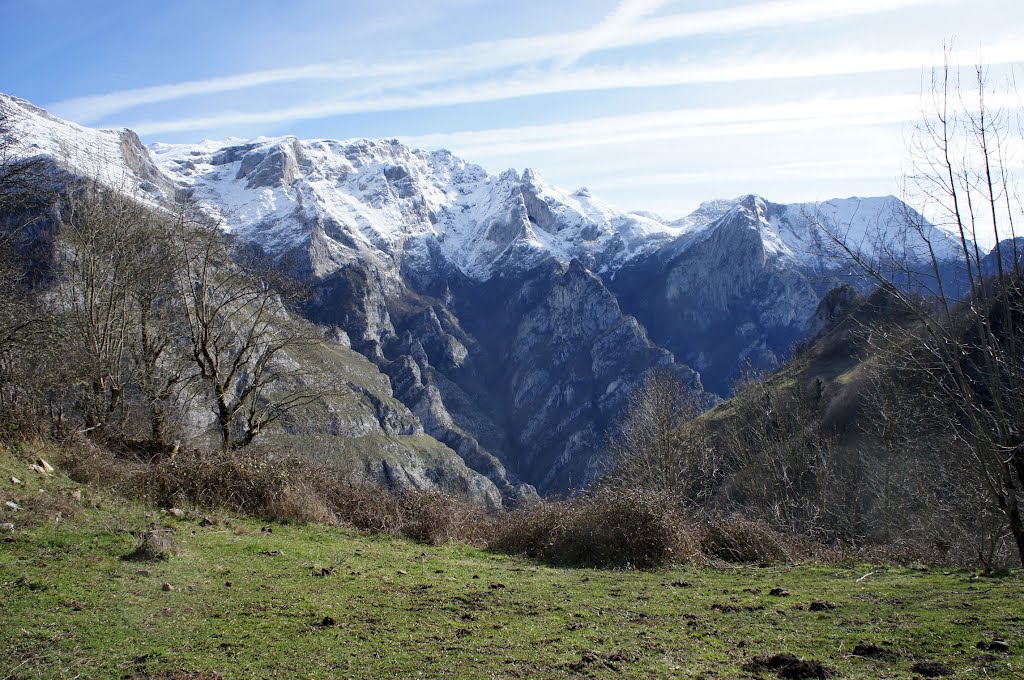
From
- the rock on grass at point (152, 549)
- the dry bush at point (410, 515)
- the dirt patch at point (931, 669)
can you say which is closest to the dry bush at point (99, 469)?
the rock on grass at point (152, 549)

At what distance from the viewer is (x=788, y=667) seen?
8273 mm

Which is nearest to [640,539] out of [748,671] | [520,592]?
[520,592]

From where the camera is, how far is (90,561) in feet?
37.7

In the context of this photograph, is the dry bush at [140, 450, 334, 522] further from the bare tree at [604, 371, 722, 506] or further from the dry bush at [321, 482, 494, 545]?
the bare tree at [604, 371, 722, 506]

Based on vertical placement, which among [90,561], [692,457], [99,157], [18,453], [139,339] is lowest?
[692,457]

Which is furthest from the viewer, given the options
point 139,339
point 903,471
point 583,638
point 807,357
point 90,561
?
point 807,357

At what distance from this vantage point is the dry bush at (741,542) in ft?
55.5

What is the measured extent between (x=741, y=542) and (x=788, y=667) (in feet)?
30.5

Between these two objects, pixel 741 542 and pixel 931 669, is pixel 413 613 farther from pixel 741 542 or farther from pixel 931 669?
pixel 741 542

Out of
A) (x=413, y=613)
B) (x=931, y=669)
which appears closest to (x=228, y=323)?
(x=413, y=613)

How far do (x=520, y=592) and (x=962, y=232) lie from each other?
10.3 meters

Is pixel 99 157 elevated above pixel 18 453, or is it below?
above

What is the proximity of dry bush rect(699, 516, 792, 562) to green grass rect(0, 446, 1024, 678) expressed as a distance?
1721 millimetres

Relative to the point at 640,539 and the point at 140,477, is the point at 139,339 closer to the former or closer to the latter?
the point at 140,477
